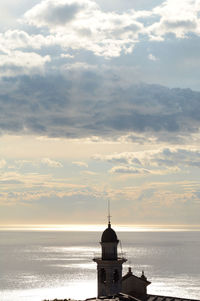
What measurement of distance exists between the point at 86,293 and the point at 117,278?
360 feet

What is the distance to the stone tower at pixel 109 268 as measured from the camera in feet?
143

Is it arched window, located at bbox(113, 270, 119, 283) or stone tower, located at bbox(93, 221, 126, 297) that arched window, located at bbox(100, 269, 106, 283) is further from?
arched window, located at bbox(113, 270, 119, 283)

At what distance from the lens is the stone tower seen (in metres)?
43.5

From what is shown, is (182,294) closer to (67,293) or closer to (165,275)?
(67,293)

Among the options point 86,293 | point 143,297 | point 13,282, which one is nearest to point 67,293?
point 86,293

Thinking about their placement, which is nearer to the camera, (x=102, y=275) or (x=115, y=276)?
(x=115, y=276)

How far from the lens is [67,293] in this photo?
483 feet

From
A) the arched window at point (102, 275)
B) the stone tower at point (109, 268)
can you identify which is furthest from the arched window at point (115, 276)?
the arched window at point (102, 275)

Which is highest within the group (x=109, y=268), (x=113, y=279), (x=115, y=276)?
(x=109, y=268)

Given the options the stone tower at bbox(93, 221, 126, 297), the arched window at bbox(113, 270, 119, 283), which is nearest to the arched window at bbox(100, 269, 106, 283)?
the stone tower at bbox(93, 221, 126, 297)

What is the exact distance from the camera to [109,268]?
143ft

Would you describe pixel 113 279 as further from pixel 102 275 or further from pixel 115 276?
pixel 102 275

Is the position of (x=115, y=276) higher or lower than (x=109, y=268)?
lower

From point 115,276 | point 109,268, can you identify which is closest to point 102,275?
point 109,268
